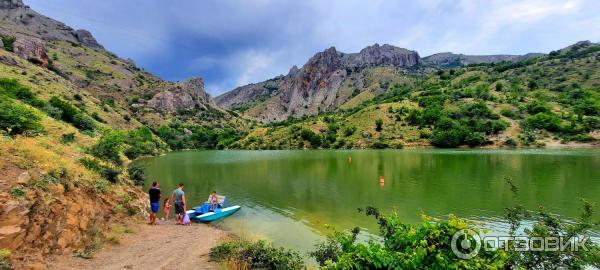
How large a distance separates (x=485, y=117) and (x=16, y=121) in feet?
424

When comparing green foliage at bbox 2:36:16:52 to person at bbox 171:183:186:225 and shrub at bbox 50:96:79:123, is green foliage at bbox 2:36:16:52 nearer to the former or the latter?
shrub at bbox 50:96:79:123

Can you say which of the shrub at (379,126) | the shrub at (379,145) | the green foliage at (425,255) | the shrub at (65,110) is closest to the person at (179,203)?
the green foliage at (425,255)

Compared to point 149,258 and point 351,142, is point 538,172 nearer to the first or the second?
point 149,258

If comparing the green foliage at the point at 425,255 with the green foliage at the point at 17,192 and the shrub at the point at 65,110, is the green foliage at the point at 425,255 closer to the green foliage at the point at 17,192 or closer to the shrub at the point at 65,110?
the green foliage at the point at 17,192

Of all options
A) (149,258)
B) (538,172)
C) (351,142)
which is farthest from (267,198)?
(351,142)

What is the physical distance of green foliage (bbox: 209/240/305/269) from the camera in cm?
1247

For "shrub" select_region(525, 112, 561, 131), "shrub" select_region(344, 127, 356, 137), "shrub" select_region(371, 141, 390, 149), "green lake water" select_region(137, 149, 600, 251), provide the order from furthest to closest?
Answer: "shrub" select_region(344, 127, 356, 137)
"shrub" select_region(371, 141, 390, 149)
"shrub" select_region(525, 112, 561, 131)
"green lake water" select_region(137, 149, 600, 251)

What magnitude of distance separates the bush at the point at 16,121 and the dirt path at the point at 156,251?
9.97 metres

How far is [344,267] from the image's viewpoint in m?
6.77

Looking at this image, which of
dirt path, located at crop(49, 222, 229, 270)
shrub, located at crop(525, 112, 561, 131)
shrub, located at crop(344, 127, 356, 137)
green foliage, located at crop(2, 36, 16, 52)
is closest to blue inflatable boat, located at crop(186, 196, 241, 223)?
dirt path, located at crop(49, 222, 229, 270)

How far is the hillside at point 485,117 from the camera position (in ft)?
343

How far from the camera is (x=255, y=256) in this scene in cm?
1313

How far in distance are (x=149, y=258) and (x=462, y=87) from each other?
16591 cm

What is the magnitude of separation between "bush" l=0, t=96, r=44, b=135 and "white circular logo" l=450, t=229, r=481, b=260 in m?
23.4
